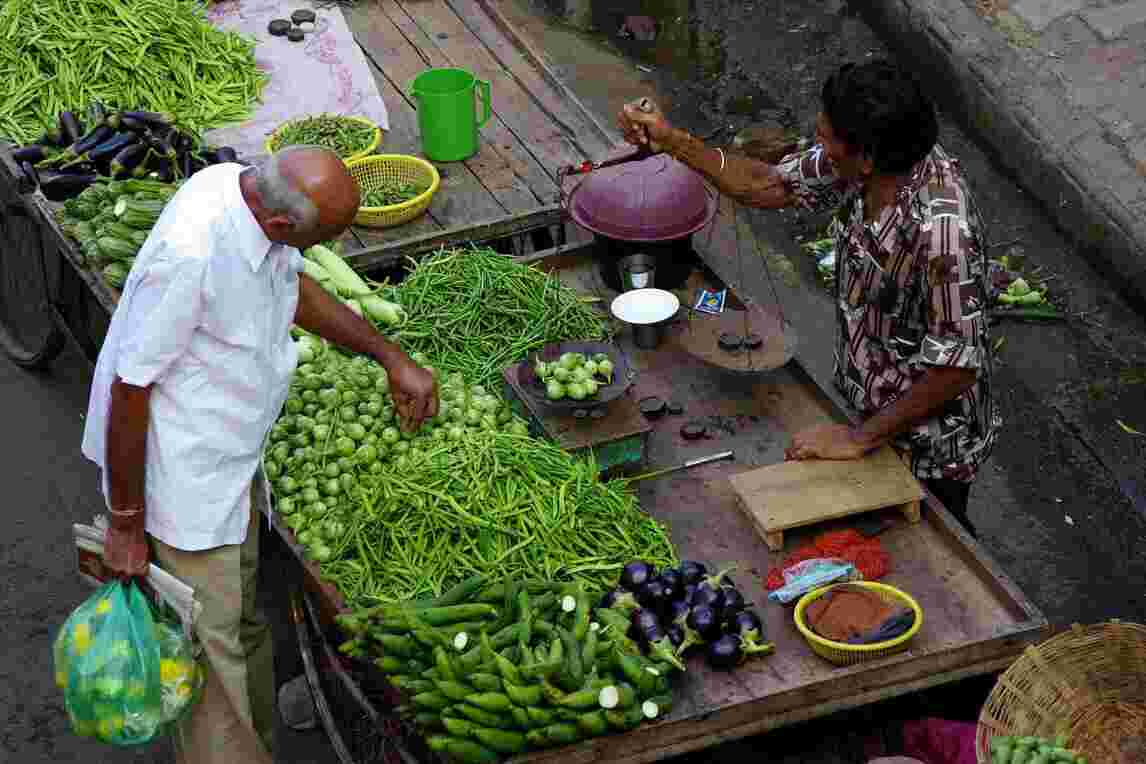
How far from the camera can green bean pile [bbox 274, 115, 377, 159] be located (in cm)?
589

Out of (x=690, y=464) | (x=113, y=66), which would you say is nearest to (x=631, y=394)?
(x=690, y=464)

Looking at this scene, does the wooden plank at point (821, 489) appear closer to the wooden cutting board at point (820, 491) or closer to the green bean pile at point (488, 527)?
the wooden cutting board at point (820, 491)

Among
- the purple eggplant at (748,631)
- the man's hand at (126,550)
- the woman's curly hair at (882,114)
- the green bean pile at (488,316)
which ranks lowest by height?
the green bean pile at (488,316)

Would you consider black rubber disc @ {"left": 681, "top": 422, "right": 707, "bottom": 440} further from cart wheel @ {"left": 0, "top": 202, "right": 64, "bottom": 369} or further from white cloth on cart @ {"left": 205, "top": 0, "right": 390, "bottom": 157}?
cart wheel @ {"left": 0, "top": 202, "right": 64, "bottom": 369}

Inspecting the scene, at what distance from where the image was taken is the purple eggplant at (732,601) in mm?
3572

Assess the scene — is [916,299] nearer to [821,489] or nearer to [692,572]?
[821,489]

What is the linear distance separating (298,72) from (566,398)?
3153 millimetres

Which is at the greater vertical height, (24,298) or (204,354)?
(204,354)

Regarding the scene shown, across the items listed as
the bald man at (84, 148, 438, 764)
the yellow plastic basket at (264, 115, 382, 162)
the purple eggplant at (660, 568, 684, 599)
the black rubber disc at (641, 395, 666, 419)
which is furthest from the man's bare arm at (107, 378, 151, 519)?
the yellow plastic basket at (264, 115, 382, 162)

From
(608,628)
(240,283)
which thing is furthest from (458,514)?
(240,283)

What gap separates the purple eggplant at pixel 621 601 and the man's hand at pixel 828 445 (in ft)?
2.44

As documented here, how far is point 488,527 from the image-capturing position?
373cm

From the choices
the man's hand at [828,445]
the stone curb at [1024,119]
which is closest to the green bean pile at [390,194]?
the man's hand at [828,445]

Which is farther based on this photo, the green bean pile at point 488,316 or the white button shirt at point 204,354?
the green bean pile at point 488,316
